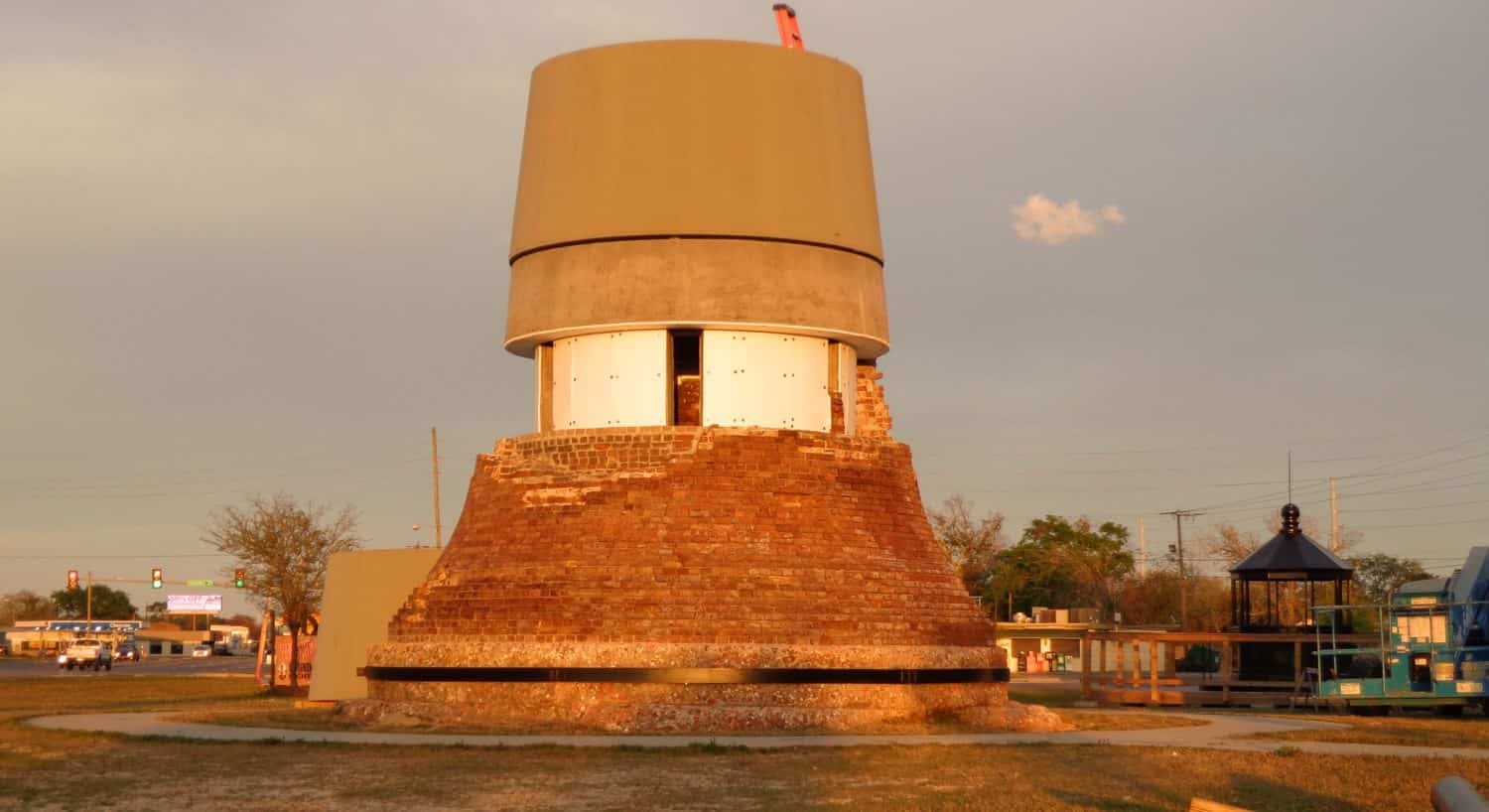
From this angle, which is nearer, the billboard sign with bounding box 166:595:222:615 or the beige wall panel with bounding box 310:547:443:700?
the beige wall panel with bounding box 310:547:443:700

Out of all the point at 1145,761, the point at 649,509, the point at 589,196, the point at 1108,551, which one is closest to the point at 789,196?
the point at 589,196

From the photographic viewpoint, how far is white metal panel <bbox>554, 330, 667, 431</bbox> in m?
28.2

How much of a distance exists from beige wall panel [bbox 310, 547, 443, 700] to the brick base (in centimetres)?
370

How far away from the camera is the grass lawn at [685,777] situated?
16.7m

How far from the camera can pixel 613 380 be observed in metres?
28.4

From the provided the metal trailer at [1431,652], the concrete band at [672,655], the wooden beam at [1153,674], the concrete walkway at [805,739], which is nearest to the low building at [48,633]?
the wooden beam at [1153,674]

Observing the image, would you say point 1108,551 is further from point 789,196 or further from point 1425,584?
point 789,196

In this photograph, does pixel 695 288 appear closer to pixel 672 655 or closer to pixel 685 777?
pixel 672 655

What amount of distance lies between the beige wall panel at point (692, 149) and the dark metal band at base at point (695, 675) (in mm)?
6482

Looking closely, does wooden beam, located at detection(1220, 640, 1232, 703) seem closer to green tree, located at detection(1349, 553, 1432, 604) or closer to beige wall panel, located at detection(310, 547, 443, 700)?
beige wall panel, located at detection(310, 547, 443, 700)

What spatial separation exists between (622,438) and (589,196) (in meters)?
3.71

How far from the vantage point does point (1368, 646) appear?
118 feet

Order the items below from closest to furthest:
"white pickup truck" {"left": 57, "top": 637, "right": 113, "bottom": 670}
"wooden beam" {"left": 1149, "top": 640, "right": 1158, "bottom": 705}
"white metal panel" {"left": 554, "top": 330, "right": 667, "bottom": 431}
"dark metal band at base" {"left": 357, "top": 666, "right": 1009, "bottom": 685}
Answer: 1. "dark metal band at base" {"left": 357, "top": 666, "right": 1009, "bottom": 685}
2. "white metal panel" {"left": 554, "top": 330, "right": 667, "bottom": 431}
3. "wooden beam" {"left": 1149, "top": 640, "right": 1158, "bottom": 705}
4. "white pickup truck" {"left": 57, "top": 637, "right": 113, "bottom": 670}

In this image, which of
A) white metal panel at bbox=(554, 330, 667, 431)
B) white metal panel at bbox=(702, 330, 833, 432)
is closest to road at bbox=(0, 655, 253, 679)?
white metal panel at bbox=(554, 330, 667, 431)
